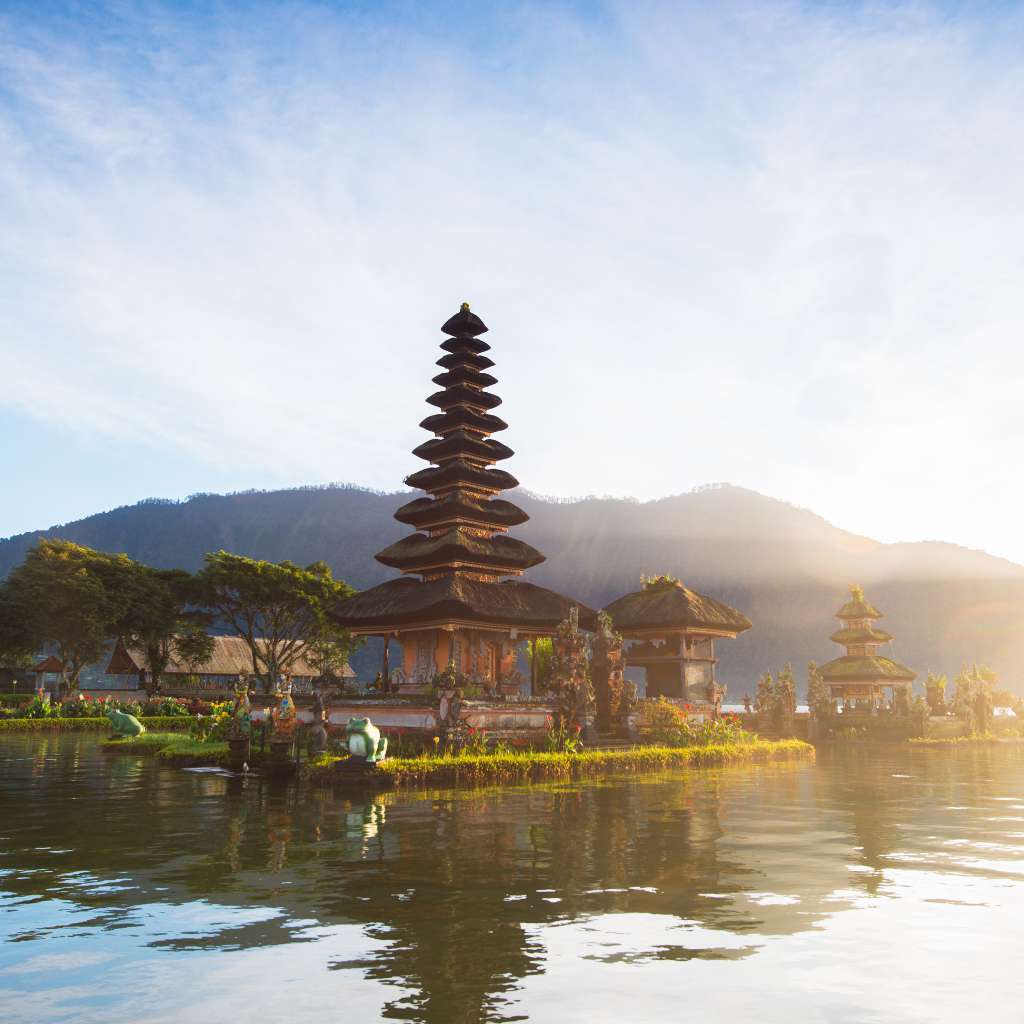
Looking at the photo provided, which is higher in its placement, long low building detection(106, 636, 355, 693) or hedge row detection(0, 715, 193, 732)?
long low building detection(106, 636, 355, 693)

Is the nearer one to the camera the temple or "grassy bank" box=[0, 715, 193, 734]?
the temple

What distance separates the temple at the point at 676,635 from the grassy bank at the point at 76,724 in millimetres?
27802

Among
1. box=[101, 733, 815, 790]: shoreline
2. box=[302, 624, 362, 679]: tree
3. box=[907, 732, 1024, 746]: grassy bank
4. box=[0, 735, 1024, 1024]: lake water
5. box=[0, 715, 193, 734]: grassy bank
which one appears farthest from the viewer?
box=[302, 624, 362, 679]: tree

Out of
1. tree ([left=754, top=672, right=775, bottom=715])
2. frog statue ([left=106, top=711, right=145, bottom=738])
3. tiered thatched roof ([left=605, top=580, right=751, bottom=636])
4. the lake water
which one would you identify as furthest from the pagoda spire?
the lake water

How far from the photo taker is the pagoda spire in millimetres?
39188

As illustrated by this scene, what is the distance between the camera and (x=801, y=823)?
59.3ft

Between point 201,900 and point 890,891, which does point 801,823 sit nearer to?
point 890,891

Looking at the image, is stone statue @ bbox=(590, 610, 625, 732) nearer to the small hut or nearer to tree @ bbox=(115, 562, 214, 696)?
tree @ bbox=(115, 562, 214, 696)

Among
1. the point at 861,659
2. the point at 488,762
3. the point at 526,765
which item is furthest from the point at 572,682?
the point at 861,659

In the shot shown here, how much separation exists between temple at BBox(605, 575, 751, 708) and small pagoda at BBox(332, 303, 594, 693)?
264 centimetres

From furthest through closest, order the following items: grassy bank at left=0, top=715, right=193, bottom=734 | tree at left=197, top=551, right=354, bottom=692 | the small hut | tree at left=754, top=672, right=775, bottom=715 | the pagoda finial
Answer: the small hut
tree at left=197, top=551, right=354, bottom=692
grassy bank at left=0, top=715, right=193, bottom=734
tree at left=754, top=672, right=775, bottom=715
the pagoda finial

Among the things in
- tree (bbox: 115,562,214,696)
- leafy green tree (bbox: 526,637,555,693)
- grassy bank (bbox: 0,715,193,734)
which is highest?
tree (bbox: 115,562,214,696)

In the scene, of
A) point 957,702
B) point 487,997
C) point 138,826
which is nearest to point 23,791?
point 138,826

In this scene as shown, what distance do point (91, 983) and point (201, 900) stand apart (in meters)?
2.97
